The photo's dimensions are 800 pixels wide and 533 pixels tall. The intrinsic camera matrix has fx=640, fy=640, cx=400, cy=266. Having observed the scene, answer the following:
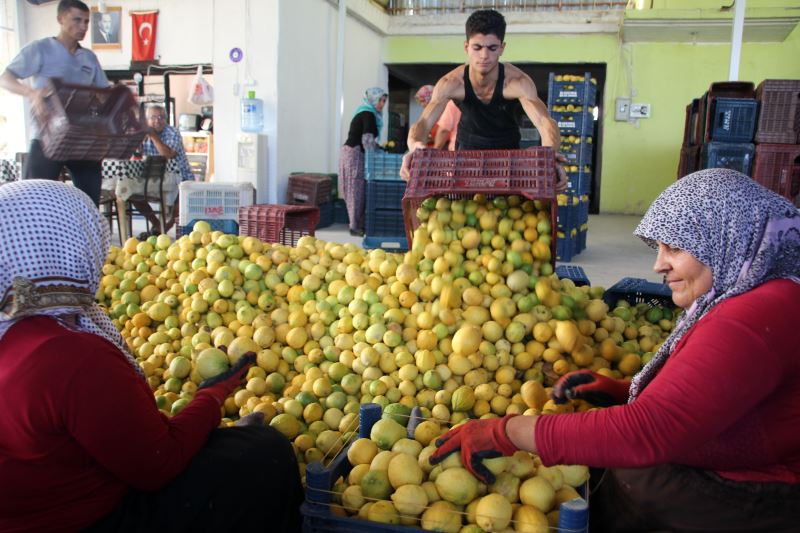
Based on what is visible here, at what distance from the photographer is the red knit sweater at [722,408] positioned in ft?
3.86

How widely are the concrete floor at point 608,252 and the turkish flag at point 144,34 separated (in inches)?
104

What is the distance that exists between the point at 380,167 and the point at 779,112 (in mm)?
4384

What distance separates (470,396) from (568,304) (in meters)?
0.74

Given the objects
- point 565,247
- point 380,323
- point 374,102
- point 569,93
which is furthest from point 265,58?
point 380,323

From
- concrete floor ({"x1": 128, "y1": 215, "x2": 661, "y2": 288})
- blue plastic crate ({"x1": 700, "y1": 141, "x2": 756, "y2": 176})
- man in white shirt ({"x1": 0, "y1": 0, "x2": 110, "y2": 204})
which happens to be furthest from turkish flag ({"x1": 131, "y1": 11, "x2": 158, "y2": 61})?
blue plastic crate ({"x1": 700, "y1": 141, "x2": 756, "y2": 176})

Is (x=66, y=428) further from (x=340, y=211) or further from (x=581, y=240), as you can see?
(x=340, y=211)

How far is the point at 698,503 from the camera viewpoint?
4.57ft

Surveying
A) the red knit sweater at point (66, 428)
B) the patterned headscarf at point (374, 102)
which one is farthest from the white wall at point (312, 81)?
the red knit sweater at point (66, 428)

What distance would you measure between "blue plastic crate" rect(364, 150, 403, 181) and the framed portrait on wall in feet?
16.1

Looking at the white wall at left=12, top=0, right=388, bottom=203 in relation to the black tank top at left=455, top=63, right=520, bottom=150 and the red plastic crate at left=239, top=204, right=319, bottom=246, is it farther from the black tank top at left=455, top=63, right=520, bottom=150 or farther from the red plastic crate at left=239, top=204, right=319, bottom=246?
the black tank top at left=455, top=63, right=520, bottom=150

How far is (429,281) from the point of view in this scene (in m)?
2.74

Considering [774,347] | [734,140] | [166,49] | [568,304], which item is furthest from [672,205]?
[166,49]

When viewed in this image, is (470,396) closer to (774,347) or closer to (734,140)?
(774,347)

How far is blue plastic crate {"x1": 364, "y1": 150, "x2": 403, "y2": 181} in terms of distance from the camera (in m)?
8.00
